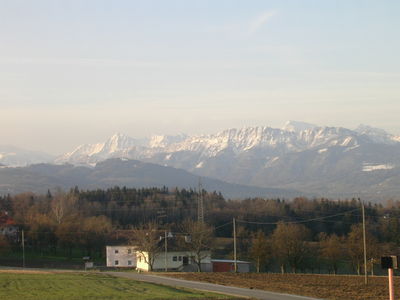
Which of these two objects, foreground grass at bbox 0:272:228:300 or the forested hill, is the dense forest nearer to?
the forested hill

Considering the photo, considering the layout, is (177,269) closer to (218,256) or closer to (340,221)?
(218,256)

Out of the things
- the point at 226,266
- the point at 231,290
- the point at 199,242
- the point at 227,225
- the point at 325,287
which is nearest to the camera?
the point at 231,290

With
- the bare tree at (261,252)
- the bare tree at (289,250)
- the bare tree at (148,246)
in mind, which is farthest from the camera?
the bare tree at (289,250)

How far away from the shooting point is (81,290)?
45938mm

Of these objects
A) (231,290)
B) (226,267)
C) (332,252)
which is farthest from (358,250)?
(231,290)

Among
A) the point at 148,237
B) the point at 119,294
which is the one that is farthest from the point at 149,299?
the point at 148,237

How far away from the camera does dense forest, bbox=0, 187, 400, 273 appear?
94188mm

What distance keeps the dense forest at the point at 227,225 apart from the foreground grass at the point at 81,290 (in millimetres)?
34902

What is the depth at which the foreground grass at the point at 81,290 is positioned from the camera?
41812 mm

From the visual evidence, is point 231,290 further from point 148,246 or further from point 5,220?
point 5,220

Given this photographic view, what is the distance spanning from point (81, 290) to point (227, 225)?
94927 millimetres

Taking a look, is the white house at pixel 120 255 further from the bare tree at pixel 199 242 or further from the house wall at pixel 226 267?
the house wall at pixel 226 267

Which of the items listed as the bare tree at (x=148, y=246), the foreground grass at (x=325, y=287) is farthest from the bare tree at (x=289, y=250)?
the foreground grass at (x=325, y=287)

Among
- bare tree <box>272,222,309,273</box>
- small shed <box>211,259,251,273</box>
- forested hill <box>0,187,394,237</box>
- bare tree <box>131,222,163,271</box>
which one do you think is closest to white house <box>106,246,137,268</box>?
bare tree <box>131,222,163,271</box>
